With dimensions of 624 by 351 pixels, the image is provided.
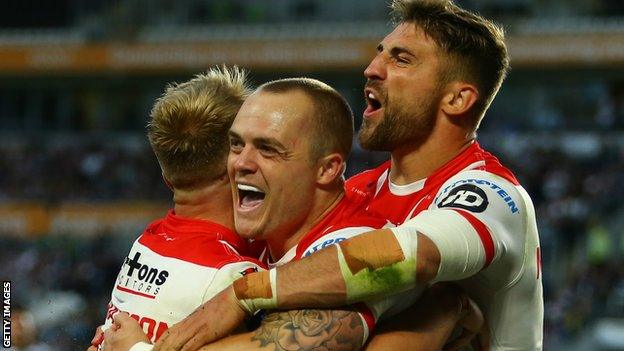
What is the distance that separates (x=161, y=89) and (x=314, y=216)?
2337cm

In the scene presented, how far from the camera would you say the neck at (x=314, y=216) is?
3.92 m

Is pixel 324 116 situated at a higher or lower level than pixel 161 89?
higher

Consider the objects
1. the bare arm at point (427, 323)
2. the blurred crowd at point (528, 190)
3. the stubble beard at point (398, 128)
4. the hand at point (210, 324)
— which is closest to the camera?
the hand at point (210, 324)

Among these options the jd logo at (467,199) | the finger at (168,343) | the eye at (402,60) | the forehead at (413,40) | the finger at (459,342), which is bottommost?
the finger at (459,342)

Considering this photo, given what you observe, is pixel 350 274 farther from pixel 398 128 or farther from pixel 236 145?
pixel 398 128

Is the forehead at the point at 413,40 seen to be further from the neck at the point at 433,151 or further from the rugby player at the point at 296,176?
the rugby player at the point at 296,176

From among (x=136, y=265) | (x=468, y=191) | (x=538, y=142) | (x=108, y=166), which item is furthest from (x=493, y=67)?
(x=108, y=166)

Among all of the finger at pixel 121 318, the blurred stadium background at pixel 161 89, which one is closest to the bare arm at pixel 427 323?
the finger at pixel 121 318

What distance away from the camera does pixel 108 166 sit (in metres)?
24.3

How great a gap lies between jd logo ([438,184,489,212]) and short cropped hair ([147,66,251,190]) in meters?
0.80

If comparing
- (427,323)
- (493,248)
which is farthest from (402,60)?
(427,323)

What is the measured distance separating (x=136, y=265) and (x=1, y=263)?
17950mm

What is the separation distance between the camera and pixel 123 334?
150 inches

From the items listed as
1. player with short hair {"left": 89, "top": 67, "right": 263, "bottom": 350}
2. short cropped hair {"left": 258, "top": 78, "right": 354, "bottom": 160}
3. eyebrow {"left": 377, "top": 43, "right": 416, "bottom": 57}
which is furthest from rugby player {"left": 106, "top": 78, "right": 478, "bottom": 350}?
eyebrow {"left": 377, "top": 43, "right": 416, "bottom": 57}
